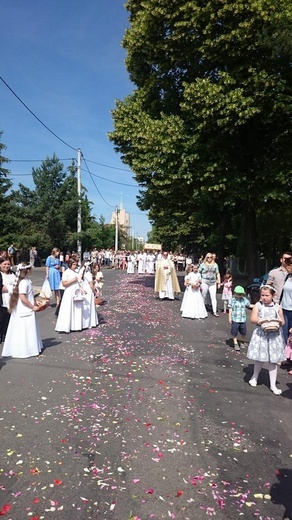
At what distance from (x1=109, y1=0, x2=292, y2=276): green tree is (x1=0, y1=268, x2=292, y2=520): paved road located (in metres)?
8.80

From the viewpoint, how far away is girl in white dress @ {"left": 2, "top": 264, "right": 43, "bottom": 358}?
6.96 m

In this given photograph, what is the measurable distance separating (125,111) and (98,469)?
17.4 meters

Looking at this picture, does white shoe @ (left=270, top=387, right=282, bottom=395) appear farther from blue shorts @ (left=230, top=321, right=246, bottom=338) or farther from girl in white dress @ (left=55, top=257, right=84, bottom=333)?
girl in white dress @ (left=55, top=257, right=84, bottom=333)

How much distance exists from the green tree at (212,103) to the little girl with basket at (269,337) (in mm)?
8593

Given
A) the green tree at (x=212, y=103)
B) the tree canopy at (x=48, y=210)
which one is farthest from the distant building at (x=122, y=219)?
the green tree at (x=212, y=103)

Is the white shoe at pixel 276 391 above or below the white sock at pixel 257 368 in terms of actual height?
below

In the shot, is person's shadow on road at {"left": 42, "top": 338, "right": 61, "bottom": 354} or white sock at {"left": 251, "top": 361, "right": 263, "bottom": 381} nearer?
white sock at {"left": 251, "top": 361, "right": 263, "bottom": 381}

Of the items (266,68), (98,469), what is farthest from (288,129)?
(98,469)

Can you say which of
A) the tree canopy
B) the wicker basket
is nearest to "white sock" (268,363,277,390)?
the wicker basket

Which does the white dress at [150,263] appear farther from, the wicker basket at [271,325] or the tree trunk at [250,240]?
the wicker basket at [271,325]

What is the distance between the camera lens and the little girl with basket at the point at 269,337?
18.4 feet

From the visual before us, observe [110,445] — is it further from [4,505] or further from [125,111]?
[125,111]

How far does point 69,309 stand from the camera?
29.9ft

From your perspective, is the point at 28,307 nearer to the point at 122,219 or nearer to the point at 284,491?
the point at 284,491
